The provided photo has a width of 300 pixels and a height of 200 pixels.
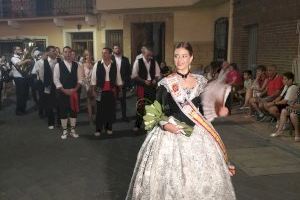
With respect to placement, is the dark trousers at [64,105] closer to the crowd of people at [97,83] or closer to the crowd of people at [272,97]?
the crowd of people at [97,83]

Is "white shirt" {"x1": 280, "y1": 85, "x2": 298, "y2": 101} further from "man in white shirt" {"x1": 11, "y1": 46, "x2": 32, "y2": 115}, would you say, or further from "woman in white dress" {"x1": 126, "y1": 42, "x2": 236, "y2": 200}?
"man in white shirt" {"x1": 11, "y1": 46, "x2": 32, "y2": 115}

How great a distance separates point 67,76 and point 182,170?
15.6 ft

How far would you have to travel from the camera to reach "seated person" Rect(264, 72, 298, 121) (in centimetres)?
779

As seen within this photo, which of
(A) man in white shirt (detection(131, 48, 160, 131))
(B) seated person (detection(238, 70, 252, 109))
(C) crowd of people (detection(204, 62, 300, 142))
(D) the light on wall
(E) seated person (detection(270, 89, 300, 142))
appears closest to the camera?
(E) seated person (detection(270, 89, 300, 142))

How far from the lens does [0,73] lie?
11641 millimetres

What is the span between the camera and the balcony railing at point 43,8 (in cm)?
2028

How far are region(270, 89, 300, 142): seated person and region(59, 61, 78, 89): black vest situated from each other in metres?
4.18

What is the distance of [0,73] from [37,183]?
7298mm

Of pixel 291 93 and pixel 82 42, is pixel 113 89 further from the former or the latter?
pixel 82 42

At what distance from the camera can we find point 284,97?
8.05 metres

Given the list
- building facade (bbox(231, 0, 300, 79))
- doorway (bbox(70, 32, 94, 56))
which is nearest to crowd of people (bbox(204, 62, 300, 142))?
building facade (bbox(231, 0, 300, 79))

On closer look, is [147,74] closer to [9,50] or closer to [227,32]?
[227,32]

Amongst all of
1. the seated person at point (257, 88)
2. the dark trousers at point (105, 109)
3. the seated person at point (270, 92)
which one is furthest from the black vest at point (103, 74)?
the seated person at point (257, 88)

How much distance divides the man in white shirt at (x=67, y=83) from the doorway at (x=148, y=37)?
1077 cm
